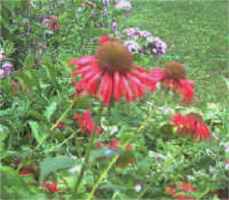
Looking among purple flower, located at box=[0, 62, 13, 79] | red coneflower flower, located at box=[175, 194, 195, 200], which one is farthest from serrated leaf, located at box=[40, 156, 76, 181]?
Result: purple flower, located at box=[0, 62, 13, 79]

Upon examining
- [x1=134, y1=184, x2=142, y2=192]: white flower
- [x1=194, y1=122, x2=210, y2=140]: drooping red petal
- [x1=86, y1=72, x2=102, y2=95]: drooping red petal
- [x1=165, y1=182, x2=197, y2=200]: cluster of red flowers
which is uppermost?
[x1=86, y1=72, x2=102, y2=95]: drooping red petal

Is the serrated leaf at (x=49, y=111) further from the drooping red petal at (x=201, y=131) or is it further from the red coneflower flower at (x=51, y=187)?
the drooping red petal at (x=201, y=131)

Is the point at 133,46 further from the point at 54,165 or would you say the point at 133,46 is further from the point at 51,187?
the point at 54,165

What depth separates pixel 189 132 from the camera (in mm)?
1889

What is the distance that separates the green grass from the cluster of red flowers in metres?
2.18

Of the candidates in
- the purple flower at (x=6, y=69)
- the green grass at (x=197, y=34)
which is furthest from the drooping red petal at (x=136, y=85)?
the green grass at (x=197, y=34)

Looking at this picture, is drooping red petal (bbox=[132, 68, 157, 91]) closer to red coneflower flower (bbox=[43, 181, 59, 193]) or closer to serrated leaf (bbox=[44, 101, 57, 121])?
red coneflower flower (bbox=[43, 181, 59, 193])

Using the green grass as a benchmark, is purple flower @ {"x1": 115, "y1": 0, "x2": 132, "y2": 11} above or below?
above

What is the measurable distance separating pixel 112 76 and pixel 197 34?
5367 millimetres

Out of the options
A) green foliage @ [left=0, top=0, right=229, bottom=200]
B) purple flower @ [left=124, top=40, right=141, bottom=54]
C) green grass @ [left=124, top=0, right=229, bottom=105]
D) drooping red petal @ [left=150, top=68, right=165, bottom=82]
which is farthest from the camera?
green grass @ [left=124, top=0, right=229, bottom=105]

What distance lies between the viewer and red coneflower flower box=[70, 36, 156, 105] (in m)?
1.40

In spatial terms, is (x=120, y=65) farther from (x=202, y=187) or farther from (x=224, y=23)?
(x=224, y=23)

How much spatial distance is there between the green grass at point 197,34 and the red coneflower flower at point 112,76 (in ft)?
9.28

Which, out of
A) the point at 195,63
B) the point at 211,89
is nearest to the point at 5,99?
the point at 211,89
